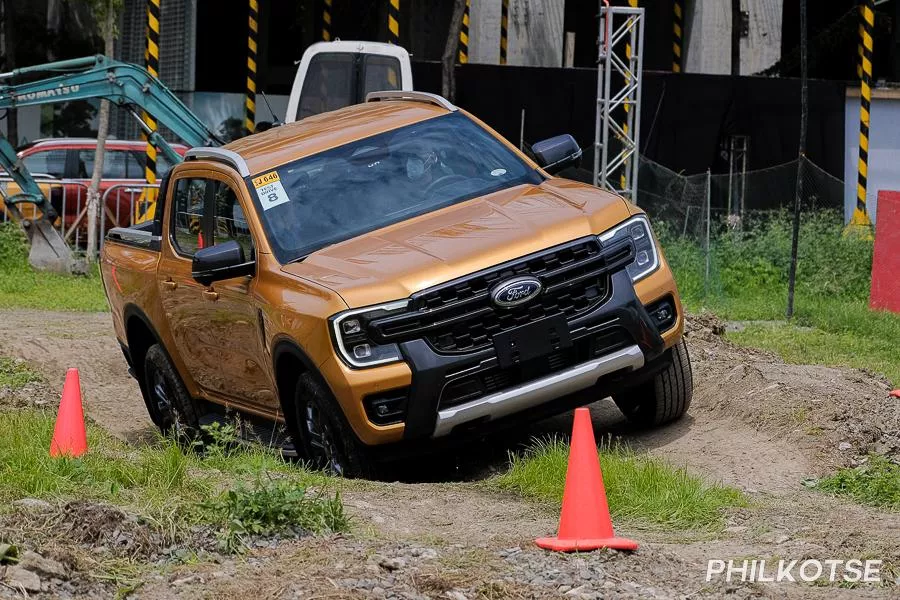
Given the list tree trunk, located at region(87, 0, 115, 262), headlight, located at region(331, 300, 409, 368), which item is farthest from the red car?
headlight, located at region(331, 300, 409, 368)

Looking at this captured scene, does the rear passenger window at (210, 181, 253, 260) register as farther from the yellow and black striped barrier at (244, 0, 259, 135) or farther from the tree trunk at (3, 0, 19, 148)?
the tree trunk at (3, 0, 19, 148)

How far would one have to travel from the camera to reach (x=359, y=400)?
7.18 meters

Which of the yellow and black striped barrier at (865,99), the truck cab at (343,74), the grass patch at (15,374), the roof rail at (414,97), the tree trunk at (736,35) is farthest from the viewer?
the tree trunk at (736,35)

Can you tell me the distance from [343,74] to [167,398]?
35.0 ft

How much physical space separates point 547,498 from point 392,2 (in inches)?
695

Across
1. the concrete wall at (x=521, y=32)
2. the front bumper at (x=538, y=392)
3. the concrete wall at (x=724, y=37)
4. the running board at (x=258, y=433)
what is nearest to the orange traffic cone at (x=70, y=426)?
the running board at (x=258, y=433)

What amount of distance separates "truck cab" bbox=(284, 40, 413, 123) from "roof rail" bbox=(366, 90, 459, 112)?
30.8 feet

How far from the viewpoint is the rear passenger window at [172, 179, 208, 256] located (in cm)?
919

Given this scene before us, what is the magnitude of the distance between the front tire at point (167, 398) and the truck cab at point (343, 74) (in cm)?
998

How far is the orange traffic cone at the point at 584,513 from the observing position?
223 inches

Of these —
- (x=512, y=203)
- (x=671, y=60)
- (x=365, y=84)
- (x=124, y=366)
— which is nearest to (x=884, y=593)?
(x=512, y=203)

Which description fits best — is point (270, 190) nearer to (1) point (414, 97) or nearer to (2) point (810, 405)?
(1) point (414, 97)

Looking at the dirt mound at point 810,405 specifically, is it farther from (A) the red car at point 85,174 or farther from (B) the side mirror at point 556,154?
(A) the red car at point 85,174

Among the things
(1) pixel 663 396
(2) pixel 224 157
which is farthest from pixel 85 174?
(1) pixel 663 396
